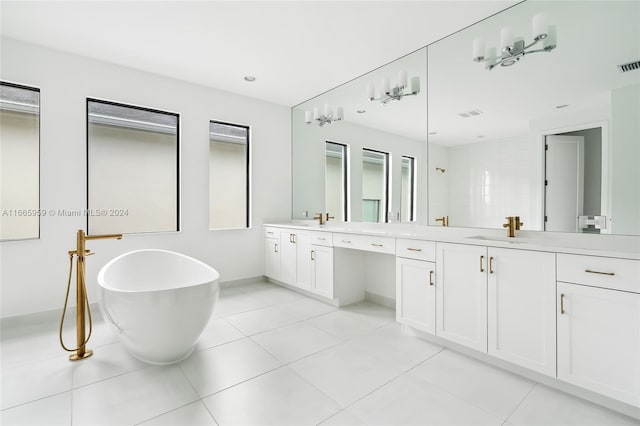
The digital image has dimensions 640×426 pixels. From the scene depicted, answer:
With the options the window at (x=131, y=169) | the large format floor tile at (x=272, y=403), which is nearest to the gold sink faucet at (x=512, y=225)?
the large format floor tile at (x=272, y=403)

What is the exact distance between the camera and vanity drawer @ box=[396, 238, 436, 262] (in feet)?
7.84

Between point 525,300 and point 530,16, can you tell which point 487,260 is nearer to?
point 525,300

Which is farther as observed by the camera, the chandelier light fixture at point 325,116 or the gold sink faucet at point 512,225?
the chandelier light fixture at point 325,116

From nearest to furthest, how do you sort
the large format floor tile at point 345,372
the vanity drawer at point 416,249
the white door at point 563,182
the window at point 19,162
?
the large format floor tile at point 345,372
the white door at point 563,182
the vanity drawer at point 416,249
the window at point 19,162

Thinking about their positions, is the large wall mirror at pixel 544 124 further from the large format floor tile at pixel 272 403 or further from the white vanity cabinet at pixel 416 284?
the large format floor tile at pixel 272 403

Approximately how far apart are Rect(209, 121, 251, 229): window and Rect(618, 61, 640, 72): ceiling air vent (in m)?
3.87

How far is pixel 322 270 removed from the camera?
3.44 meters

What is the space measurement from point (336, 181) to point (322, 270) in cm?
128

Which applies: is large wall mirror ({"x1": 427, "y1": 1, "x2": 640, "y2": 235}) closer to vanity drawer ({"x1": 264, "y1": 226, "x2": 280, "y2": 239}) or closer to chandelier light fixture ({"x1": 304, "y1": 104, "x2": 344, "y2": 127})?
chandelier light fixture ({"x1": 304, "y1": 104, "x2": 344, "y2": 127})

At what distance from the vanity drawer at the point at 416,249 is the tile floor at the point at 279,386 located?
28.0 inches

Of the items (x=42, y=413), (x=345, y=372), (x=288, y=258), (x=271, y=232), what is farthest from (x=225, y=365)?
(x=271, y=232)

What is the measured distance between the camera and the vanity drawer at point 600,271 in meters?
1.51

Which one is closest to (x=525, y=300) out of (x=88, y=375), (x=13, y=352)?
(x=88, y=375)

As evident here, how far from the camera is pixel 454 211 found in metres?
2.81
